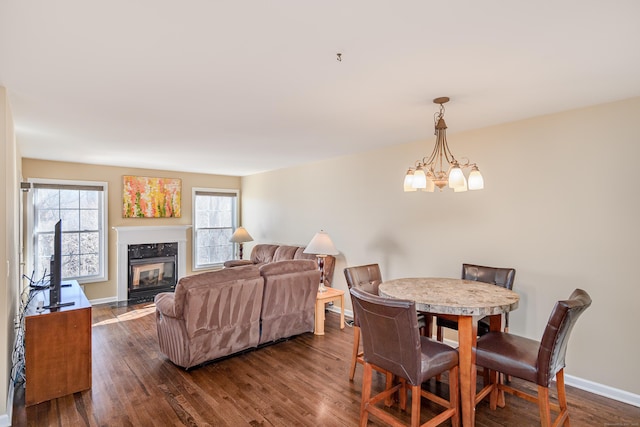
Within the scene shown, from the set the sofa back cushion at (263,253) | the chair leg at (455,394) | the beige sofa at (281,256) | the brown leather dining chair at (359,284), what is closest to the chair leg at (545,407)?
the chair leg at (455,394)

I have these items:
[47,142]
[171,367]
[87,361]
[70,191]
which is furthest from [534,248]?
[70,191]

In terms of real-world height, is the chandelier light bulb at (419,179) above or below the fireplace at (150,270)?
above

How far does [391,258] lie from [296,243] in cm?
218

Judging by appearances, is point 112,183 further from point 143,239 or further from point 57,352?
point 57,352

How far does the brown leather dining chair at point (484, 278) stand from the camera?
3.08 meters

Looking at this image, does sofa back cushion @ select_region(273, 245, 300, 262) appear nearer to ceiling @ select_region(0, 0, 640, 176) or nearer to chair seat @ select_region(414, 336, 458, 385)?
ceiling @ select_region(0, 0, 640, 176)

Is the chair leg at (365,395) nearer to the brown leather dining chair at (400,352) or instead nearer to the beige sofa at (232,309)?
the brown leather dining chair at (400,352)

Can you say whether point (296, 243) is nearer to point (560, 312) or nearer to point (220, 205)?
point (220, 205)

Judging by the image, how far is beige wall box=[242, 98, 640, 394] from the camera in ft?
9.11

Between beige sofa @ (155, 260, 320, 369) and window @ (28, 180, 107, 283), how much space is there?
310 cm

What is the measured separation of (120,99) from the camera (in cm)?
272

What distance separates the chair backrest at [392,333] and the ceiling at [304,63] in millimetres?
1519

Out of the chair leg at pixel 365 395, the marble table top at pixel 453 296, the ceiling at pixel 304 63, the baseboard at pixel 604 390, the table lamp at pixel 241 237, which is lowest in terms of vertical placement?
the baseboard at pixel 604 390

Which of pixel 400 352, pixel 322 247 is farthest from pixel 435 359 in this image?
pixel 322 247
